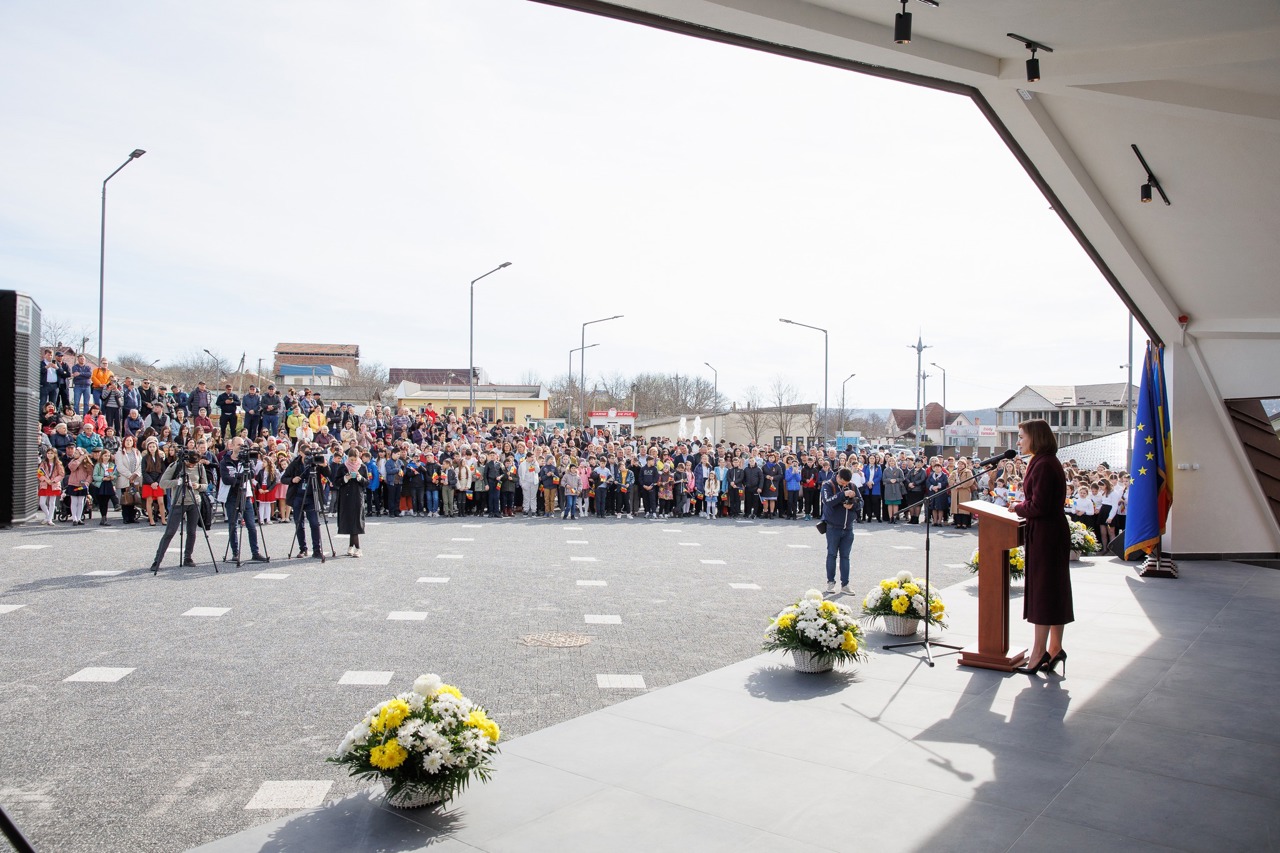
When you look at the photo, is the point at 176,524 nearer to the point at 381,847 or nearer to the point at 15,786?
the point at 15,786

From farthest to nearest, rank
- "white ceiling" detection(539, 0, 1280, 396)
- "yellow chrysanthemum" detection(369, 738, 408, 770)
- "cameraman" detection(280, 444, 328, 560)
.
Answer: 1. "cameraman" detection(280, 444, 328, 560)
2. "white ceiling" detection(539, 0, 1280, 396)
3. "yellow chrysanthemum" detection(369, 738, 408, 770)

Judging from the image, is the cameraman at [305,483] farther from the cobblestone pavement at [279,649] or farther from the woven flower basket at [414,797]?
the woven flower basket at [414,797]

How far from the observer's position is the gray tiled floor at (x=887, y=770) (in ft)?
13.6

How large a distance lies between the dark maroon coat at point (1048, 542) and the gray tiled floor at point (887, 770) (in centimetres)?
63

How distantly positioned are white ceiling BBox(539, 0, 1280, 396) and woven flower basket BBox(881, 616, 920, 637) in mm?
4677

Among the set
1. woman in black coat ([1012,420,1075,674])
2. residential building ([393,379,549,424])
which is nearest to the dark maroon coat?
woman in black coat ([1012,420,1075,674])

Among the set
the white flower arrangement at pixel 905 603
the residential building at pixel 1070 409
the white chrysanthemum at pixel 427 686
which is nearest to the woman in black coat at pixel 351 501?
the white flower arrangement at pixel 905 603

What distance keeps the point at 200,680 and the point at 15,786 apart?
2165mm

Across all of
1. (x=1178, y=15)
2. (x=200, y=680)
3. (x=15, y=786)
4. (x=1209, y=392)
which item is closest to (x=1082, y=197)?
(x=1178, y=15)

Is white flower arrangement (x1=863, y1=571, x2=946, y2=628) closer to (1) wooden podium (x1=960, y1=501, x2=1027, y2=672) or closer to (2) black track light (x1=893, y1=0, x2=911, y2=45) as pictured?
(1) wooden podium (x1=960, y1=501, x2=1027, y2=672)

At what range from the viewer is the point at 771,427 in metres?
81.2

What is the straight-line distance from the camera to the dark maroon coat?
6.76 m

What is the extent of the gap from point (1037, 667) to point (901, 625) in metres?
1.56

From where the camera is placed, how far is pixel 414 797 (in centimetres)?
440
